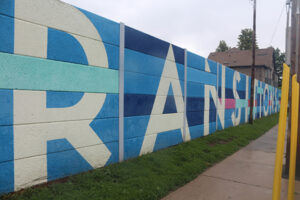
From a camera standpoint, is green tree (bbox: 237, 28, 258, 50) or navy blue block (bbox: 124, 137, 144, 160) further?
green tree (bbox: 237, 28, 258, 50)

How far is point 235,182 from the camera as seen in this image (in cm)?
477

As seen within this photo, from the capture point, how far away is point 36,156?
369 cm

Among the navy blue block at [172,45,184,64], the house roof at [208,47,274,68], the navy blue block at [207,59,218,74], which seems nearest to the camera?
the navy blue block at [172,45,184,64]

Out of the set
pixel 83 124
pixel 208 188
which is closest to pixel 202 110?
pixel 208 188

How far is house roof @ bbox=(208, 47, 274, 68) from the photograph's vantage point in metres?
44.1

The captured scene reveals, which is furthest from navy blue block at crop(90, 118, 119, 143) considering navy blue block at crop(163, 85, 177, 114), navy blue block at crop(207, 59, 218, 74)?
navy blue block at crop(207, 59, 218, 74)

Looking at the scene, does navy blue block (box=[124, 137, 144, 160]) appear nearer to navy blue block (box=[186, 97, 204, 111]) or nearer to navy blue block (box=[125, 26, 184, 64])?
navy blue block (box=[125, 26, 184, 64])

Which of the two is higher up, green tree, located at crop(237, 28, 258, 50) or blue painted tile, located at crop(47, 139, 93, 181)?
green tree, located at crop(237, 28, 258, 50)

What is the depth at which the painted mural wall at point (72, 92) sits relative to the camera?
11.2 feet

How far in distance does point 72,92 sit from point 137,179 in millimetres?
1900

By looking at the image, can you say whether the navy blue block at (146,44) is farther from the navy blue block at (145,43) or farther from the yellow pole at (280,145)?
the yellow pole at (280,145)

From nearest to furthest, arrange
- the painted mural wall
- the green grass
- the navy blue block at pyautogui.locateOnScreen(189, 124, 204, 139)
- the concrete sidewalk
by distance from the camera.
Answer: the painted mural wall < the green grass < the concrete sidewalk < the navy blue block at pyautogui.locateOnScreen(189, 124, 204, 139)

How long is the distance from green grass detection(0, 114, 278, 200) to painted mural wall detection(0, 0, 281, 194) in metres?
0.25

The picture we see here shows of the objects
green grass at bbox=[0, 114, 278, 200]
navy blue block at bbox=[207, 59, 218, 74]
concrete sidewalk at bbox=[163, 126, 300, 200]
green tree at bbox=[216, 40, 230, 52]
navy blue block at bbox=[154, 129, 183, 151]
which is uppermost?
green tree at bbox=[216, 40, 230, 52]
